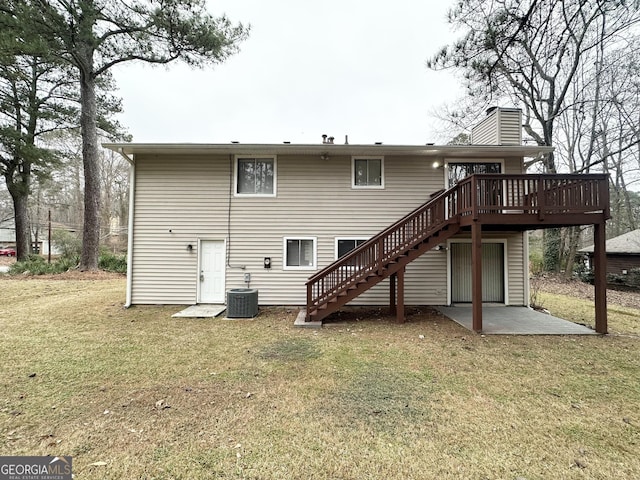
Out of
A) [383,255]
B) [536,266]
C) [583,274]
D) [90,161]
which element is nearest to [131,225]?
[383,255]

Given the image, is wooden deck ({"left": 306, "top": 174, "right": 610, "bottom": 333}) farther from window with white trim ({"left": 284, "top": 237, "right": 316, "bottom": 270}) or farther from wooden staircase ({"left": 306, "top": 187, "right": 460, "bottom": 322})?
window with white trim ({"left": 284, "top": 237, "right": 316, "bottom": 270})

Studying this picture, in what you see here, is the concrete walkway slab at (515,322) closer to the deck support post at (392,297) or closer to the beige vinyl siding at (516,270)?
the beige vinyl siding at (516,270)

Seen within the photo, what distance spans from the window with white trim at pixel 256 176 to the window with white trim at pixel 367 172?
2324mm

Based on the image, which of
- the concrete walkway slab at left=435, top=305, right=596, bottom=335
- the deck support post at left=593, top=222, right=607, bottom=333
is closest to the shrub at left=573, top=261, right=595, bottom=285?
the concrete walkway slab at left=435, top=305, right=596, bottom=335

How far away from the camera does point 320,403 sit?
318 centimetres

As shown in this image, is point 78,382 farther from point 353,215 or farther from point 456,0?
point 456,0

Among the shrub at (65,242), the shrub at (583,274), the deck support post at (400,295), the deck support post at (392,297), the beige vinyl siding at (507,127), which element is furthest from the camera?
the shrub at (65,242)

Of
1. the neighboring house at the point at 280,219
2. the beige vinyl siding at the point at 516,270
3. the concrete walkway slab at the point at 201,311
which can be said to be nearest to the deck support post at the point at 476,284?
the neighboring house at the point at 280,219

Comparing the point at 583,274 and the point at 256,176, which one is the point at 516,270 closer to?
the point at 256,176

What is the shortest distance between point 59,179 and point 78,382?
1158 inches

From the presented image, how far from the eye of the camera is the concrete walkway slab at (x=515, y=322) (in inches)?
231

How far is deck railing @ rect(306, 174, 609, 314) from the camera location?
5.98 meters

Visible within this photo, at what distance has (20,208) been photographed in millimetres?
16891

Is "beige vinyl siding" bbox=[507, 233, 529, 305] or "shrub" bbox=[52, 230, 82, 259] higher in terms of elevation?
"shrub" bbox=[52, 230, 82, 259]
